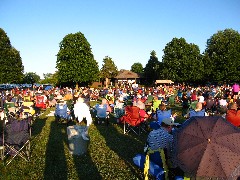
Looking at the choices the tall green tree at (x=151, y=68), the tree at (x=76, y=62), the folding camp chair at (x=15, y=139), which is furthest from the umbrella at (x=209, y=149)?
the tall green tree at (x=151, y=68)

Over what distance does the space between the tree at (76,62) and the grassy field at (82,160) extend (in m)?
46.1

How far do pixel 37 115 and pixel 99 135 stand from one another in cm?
675

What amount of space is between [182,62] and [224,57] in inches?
345

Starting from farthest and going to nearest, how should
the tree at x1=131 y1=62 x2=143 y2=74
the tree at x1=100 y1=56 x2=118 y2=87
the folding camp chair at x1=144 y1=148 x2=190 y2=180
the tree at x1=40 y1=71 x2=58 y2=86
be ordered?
the tree at x1=131 y1=62 x2=143 y2=74, the tree at x1=100 y1=56 x2=118 y2=87, the tree at x1=40 y1=71 x2=58 y2=86, the folding camp chair at x1=144 y1=148 x2=190 y2=180

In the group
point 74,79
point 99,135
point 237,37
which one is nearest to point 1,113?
point 99,135

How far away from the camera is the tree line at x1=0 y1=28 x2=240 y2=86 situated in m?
56.7

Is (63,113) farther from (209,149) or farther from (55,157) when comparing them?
(209,149)

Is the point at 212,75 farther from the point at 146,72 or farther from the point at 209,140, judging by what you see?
the point at 209,140

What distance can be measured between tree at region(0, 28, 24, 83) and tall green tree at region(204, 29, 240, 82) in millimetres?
39387

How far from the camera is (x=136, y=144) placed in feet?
30.6

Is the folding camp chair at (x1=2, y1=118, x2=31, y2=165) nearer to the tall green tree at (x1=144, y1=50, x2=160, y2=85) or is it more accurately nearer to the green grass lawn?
the green grass lawn

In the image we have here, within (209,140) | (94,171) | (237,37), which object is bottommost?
(94,171)

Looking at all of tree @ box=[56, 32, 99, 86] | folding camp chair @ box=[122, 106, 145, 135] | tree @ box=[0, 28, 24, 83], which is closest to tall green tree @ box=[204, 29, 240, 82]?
tree @ box=[56, 32, 99, 86]

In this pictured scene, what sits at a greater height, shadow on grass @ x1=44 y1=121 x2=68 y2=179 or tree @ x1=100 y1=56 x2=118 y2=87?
tree @ x1=100 y1=56 x2=118 y2=87
